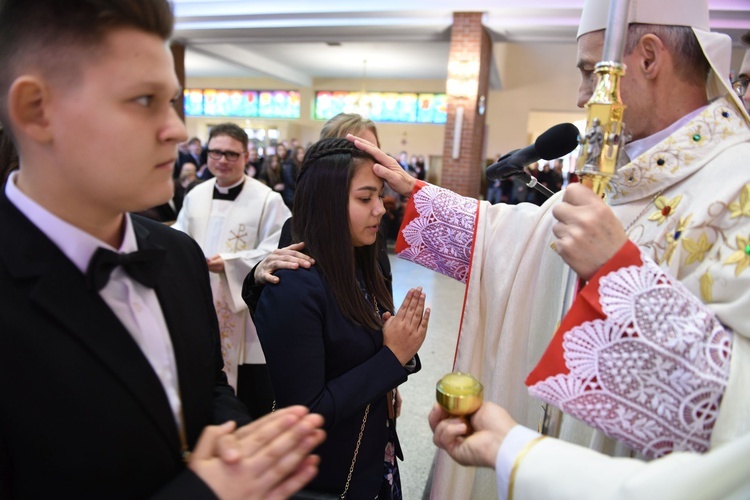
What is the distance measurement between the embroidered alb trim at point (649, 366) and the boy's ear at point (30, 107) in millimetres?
890

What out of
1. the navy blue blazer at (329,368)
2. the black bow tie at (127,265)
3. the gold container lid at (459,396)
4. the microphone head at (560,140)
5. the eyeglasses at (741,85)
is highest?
the eyeglasses at (741,85)

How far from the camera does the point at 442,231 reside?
1.54 meters

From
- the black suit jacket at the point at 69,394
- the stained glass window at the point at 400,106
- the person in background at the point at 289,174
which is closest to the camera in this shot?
the black suit jacket at the point at 69,394

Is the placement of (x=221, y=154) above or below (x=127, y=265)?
above

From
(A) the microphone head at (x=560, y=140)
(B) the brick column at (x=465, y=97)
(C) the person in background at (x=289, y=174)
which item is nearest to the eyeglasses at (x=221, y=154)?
(A) the microphone head at (x=560, y=140)

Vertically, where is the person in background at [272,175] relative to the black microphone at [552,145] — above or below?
below

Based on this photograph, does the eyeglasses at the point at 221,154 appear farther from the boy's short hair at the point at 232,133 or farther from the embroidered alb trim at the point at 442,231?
the embroidered alb trim at the point at 442,231

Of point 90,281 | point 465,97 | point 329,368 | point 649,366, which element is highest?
point 465,97

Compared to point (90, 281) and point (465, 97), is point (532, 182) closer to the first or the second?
point (90, 281)

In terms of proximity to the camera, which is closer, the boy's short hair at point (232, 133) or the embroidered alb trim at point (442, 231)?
the embroidered alb trim at point (442, 231)

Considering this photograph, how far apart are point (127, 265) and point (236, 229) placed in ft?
6.82

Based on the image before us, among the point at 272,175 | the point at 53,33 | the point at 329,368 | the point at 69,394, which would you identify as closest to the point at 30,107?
the point at 53,33

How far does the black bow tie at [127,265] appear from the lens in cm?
70

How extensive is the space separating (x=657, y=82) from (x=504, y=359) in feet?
2.50
